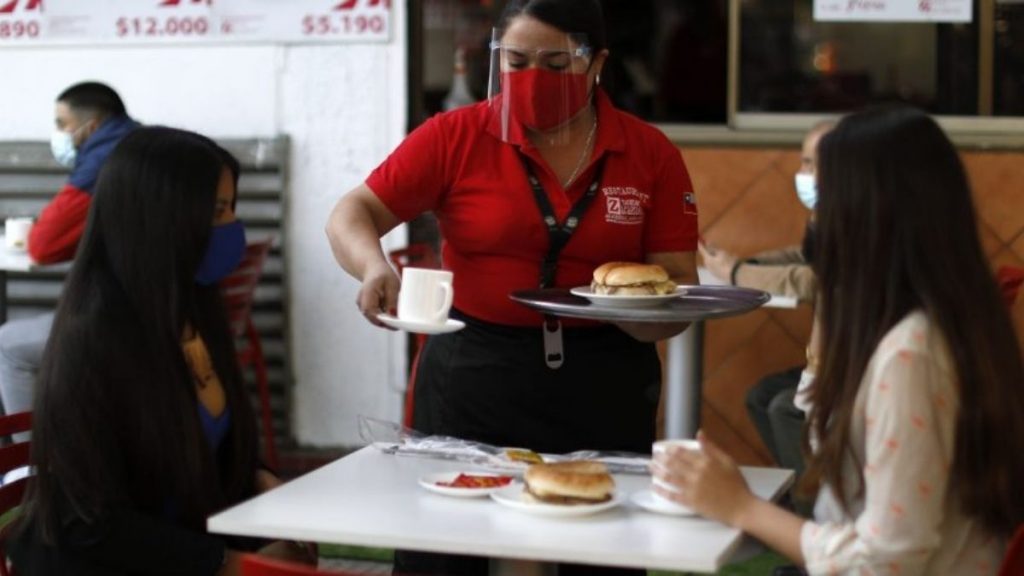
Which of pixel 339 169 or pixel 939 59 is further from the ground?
pixel 939 59

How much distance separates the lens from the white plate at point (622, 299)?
3270 mm

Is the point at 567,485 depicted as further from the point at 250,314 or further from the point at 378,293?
the point at 250,314

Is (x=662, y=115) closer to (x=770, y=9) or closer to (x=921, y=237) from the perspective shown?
(x=770, y=9)

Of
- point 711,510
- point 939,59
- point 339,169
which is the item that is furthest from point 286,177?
point 711,510

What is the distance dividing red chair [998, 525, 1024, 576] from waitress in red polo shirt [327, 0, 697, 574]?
1.19m

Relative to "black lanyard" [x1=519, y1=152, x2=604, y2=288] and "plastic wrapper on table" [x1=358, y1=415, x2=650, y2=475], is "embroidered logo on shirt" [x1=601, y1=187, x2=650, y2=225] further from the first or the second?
"plastic wrapper on table" [x1=358, y1=415, x2=650, y2=475]

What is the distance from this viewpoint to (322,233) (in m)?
6.78

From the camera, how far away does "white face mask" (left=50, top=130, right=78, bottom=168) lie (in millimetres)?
6605

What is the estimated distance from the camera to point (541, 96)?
11.6 feet

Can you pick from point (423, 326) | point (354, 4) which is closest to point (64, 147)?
point (354, 4)

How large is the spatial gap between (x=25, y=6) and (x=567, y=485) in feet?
16.5

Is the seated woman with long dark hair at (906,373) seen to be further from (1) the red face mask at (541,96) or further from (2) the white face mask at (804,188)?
(2) the white face mask at (804,188)

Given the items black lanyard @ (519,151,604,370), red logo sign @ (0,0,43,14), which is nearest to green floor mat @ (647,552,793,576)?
black lanyard @ (519,151,604,370)

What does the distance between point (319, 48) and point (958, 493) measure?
4.65m
